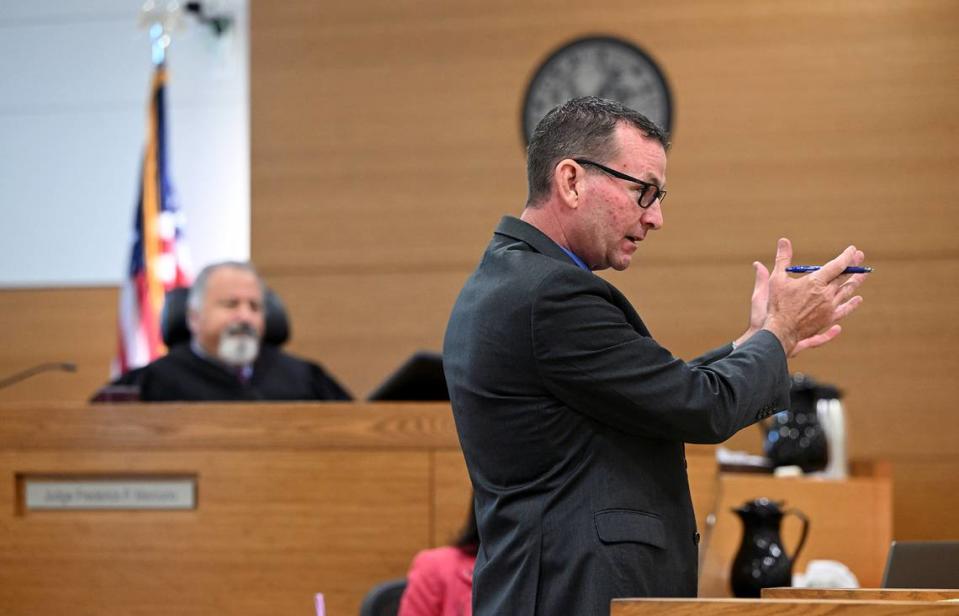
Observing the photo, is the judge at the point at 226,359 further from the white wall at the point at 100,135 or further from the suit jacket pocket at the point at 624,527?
the suit jacket pocket at the point at 624,527

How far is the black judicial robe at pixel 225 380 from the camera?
4.15 meters

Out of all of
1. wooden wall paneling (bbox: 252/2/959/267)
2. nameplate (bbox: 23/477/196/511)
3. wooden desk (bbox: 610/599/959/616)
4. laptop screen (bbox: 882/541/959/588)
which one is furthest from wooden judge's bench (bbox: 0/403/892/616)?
wooden wall paneling (bbox: 252/2/959/267)

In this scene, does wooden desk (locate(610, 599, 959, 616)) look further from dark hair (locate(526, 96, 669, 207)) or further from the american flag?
the american flag

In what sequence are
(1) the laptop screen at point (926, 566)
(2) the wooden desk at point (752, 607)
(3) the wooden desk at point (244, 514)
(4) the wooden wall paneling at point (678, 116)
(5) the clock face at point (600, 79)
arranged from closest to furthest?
(2) the wooden desk at point (752, 607) < (1) the laptop screen at point (926, 566) < (3) the wooden desk at point (244, 514) < (4) the wooden wall paneling at point (678, 116) < (5) the clock face at point (600, 79)

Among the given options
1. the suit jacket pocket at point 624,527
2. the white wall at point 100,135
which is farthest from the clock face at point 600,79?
the suit jacket pocket at point 624,527

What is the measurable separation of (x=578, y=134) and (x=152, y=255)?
167 inches

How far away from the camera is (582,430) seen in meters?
1.75

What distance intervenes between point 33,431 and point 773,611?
217cm

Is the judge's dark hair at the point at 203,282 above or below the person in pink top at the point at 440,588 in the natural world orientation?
above

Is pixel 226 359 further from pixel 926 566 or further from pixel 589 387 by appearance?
pixel 589 387

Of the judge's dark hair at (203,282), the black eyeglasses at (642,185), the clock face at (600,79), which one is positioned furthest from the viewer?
the clock face at (600,79)

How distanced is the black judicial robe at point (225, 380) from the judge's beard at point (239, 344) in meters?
0.11

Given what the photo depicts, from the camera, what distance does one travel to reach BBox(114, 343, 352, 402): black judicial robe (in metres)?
4.15

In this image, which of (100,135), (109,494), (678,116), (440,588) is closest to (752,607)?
(440,588)
